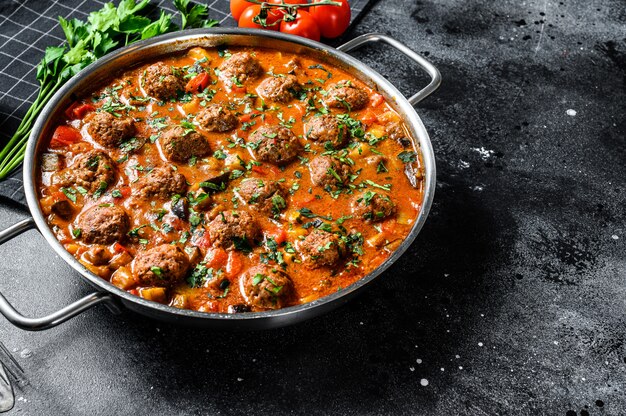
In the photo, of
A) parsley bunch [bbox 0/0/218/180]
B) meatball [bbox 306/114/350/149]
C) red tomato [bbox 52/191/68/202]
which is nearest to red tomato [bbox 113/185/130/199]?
red tomato [bbox 52/191/68/202]

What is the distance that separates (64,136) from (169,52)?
→ 116cm

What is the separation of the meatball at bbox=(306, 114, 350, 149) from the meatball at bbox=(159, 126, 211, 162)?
78 cm

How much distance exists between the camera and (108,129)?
4535mm

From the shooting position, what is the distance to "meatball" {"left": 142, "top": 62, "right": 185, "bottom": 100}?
16.0 ft

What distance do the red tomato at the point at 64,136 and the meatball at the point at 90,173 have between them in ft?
0.81

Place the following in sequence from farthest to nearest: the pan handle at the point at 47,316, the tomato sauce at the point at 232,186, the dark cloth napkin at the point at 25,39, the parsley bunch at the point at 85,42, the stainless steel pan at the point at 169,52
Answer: the dark cloth napkin at the point at 25,39, the parsley bunch at the point at 85,42, the tomato sauce at the point at 232,186, the stainless steel pan at the point at 169,52, the pan handle at the point at 47,316

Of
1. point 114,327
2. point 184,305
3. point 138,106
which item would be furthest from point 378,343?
point 138,106

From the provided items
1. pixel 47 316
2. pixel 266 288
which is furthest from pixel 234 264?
pixel 47 316

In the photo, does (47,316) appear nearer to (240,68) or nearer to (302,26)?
(240,68)

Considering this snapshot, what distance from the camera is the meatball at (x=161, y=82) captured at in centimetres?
487

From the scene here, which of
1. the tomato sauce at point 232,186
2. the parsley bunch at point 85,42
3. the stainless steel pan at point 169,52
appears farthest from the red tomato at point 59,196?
the parsley bunch at point 85,42

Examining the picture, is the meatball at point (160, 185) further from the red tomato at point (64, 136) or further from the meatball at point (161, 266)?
the red tomato at point (64, 136)

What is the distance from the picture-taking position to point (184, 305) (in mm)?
3887

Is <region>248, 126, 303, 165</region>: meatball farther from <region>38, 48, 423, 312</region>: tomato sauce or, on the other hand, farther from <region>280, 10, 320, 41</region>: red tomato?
<region>280, 10, 320, 41</region>: red tomato
